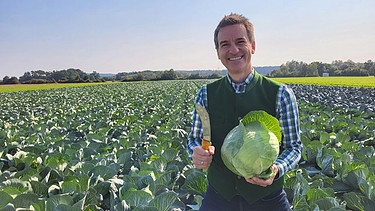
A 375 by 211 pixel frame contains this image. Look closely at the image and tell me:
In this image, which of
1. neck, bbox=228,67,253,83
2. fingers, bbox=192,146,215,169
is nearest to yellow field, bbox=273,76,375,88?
neck, bbox=228,67,253,83

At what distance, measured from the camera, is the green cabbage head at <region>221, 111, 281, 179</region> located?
68.0 inches

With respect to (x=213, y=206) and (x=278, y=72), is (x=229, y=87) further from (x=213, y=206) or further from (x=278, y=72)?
(x=278, y=72)

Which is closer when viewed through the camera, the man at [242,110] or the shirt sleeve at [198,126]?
the man at [242,110]

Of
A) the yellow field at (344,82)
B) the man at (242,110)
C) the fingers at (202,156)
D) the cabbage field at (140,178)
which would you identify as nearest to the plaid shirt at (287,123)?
the man at (242,110)

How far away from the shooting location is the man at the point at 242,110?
1912mm

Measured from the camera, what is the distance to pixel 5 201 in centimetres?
250

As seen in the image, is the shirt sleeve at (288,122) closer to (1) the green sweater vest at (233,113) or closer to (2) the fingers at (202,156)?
(1) the green sweater vest at (233,113)

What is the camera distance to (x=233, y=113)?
6.72 ft

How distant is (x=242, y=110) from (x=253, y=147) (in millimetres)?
337

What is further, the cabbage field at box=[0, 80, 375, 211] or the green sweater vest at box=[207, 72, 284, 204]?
the cabbage field at box=[0, 80, 375, 211]

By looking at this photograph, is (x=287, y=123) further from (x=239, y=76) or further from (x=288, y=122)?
(x=239, y=76)

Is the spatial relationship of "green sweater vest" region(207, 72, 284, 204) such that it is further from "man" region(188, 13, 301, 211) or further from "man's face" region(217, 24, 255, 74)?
"man's face" region(217, 24, 255, 74)

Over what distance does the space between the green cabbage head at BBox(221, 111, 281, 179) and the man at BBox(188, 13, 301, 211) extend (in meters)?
0.13

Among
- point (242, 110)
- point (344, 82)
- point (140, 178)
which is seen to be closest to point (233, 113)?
point (242, 110)
